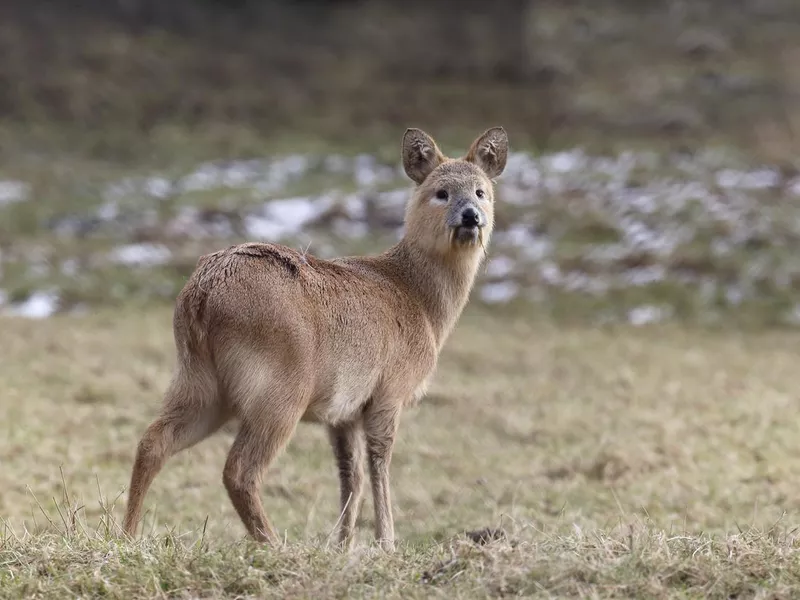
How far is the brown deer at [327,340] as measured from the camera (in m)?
5.62

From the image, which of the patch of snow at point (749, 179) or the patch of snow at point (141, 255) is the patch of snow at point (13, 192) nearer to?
the patch of snow at point (141, 255)

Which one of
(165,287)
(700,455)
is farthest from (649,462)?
(165,287)

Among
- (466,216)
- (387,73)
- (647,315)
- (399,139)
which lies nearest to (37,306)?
(647,315)

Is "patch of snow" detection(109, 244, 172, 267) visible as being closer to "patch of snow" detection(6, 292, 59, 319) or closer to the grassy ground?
"patch of snow" detection(6, 292, 59, 319)

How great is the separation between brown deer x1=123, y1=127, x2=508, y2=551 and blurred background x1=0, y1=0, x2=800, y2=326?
961 centimetres

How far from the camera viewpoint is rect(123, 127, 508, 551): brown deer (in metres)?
5.62

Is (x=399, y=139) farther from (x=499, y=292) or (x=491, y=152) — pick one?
(x=491, y=152)

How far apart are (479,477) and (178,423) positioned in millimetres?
3637

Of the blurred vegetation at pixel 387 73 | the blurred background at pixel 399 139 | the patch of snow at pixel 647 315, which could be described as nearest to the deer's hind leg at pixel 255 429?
the blurred background at pixel 399 139

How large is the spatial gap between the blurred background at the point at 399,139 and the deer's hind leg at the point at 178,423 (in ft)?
35.7

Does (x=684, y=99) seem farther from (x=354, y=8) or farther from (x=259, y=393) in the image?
(x=259, y=393)

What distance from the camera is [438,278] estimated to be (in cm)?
714

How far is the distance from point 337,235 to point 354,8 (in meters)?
18.6

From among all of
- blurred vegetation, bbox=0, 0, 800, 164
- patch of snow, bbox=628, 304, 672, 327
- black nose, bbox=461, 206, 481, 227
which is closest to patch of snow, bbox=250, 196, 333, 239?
blurred vegetation, bbox=0, 0, 800, 164
